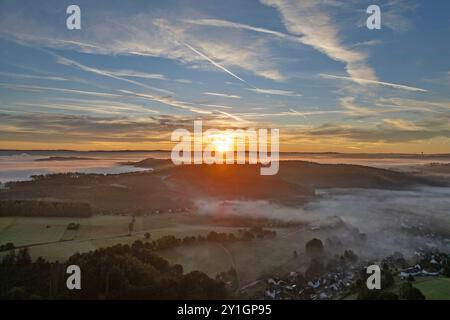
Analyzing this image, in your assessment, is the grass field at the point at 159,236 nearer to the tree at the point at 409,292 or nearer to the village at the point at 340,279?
the village at the point at 340,279

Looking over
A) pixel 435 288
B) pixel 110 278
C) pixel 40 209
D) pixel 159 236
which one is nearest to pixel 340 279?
pixel 435 288

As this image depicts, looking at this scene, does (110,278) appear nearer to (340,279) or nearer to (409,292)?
(340,279)

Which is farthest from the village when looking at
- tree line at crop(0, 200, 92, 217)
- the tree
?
tree line at crop(0, 200, 92, 217)

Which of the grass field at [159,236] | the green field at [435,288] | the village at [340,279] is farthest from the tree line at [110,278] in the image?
the green field at [435,288]

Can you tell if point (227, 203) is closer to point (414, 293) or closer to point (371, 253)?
point (371, 253)

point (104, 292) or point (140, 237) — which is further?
point (140, 237)

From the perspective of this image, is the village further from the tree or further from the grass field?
the tree
